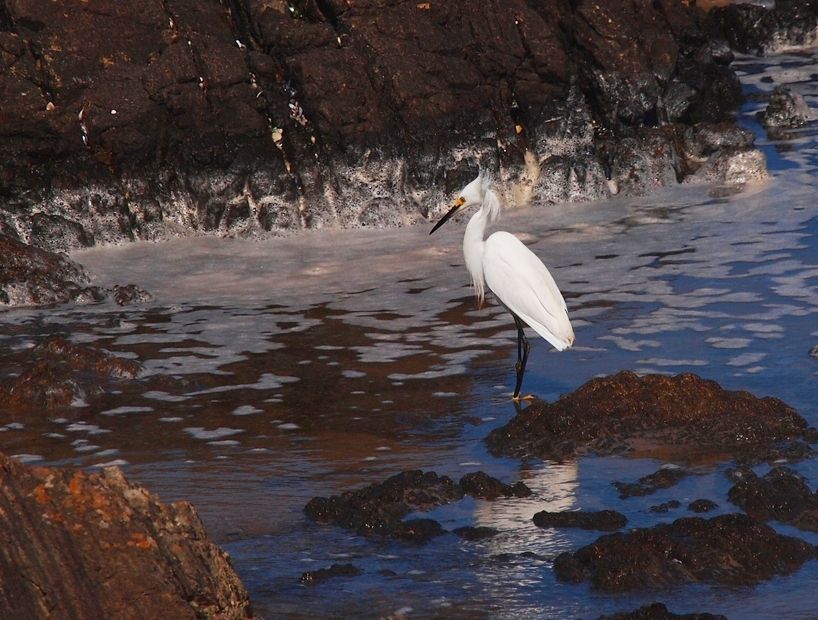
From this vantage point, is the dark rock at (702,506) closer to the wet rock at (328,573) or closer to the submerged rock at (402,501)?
the submerged rock at (402,501)

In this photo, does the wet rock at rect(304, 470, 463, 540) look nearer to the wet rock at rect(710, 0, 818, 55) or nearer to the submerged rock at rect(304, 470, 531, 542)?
the submerged rock at rect(304, 470, 531, 542)

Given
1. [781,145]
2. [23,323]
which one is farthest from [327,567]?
[781,145]

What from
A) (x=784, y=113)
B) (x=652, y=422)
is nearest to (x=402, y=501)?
(x=652, y=422)

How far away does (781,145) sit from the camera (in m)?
16.2

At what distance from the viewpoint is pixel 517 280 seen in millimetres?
8820

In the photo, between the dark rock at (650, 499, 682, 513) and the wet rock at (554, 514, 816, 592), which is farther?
the dark rock at (650, 499, 682, 513)

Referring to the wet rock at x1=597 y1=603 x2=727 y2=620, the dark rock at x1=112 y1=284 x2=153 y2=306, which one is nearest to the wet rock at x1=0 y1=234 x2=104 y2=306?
the dark rock at x1=112 y1=284 x2=153 y2=306

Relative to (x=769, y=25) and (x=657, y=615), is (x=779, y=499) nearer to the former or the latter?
(x=657, y=615)

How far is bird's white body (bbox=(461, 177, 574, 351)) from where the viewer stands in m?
8.53

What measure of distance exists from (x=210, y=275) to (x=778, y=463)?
679 cm

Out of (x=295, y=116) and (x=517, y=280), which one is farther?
(x=295, y=116)

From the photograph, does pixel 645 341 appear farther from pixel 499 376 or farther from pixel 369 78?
pixel 369 78

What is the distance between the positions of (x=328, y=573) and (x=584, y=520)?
1.22 metres

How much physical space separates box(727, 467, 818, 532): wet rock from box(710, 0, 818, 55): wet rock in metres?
16.4
